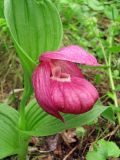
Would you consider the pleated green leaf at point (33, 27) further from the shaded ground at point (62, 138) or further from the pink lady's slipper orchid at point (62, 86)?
the shaded ground at point (62, 138)

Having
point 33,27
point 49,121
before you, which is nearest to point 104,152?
point 49,121

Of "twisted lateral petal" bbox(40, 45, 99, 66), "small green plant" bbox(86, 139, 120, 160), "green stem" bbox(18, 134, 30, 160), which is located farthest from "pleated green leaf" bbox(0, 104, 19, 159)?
"twisted lateral petal" bbox(40, 45, 99, 66)

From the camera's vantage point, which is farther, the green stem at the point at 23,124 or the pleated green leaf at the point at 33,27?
the green stem at the point at 23,124

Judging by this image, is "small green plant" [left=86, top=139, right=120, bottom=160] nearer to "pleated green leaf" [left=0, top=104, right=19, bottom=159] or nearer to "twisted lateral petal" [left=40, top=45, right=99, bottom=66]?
"pleated green leaf" [left=0, top=104, right=19, bottom=159]

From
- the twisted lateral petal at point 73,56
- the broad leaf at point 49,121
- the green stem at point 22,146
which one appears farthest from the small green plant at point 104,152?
the twisted lateral petal at point 73,56

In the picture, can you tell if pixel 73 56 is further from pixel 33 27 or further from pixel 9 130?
pixel 9 130

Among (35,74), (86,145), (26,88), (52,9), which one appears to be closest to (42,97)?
(35,74)
